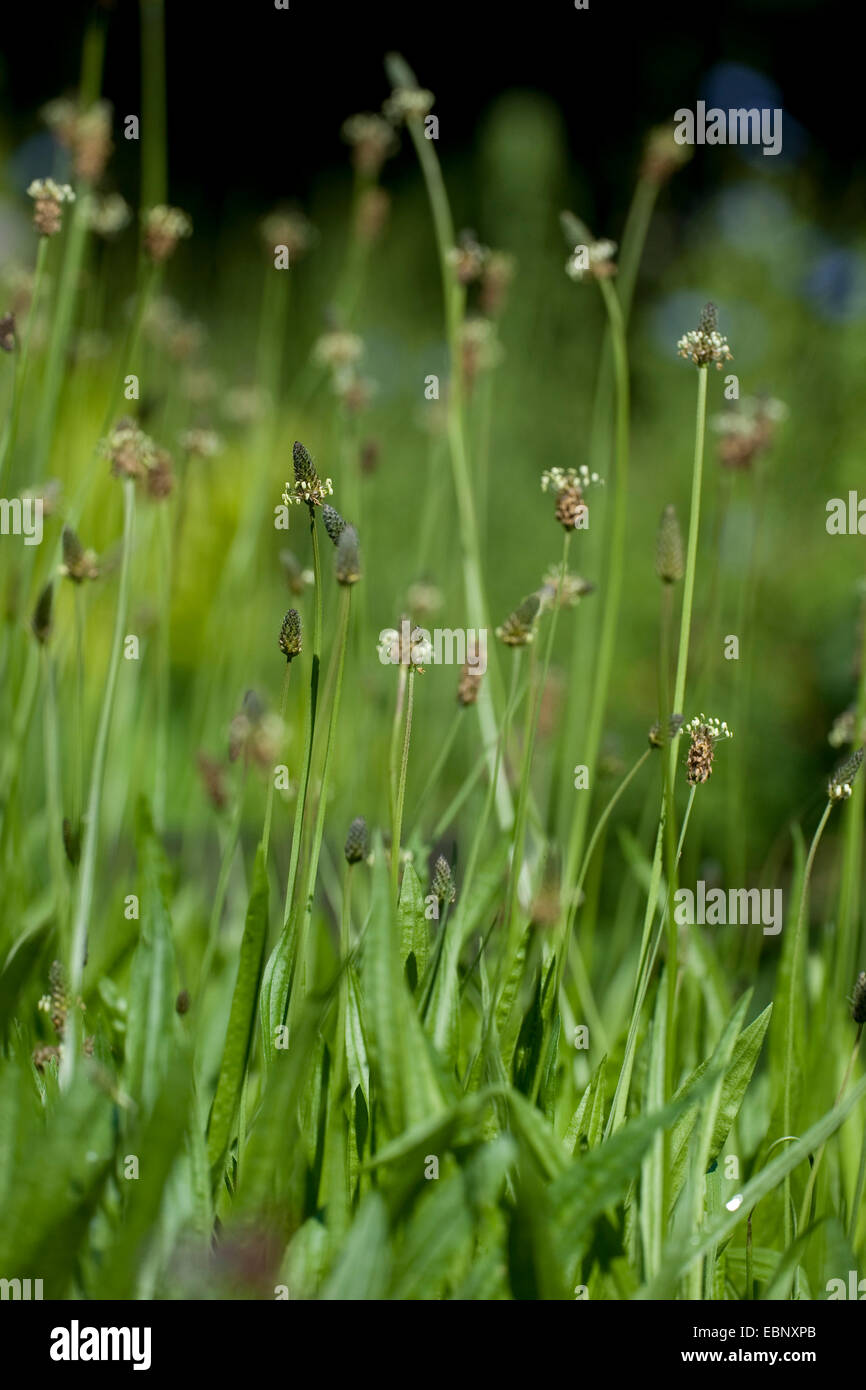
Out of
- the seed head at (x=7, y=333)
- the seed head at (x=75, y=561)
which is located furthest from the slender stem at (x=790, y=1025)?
the seed head at (x=7, y=333)

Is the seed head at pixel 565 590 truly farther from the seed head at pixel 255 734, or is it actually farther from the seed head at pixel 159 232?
the seed head at pixel 159 232

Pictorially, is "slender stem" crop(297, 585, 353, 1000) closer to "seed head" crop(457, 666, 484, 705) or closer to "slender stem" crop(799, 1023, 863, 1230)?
"seed head" crop(457, 666, 484, 705)

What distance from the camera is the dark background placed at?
1.30 m

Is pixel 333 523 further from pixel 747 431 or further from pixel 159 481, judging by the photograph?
pixel 747 431

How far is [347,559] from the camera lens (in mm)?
561

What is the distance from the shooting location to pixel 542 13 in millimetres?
1226

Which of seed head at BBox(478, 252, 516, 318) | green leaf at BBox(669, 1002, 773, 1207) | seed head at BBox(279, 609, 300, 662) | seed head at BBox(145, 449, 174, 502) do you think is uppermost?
seed head at BBox(478, 252, 516, 318)

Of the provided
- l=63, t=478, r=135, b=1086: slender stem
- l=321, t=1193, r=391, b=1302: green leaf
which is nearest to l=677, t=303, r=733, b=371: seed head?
l=63, t=478, r=135, b=1086: slender stem

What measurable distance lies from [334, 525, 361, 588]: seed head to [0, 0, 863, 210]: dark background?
0.63 m

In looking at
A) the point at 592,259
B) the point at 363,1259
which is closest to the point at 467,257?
the point at 592,259

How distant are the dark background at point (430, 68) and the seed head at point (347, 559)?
625 millimetres

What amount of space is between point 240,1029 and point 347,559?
27 centimetres

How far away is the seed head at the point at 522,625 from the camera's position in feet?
2.12

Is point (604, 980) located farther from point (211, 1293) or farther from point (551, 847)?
point (211, 1293)
